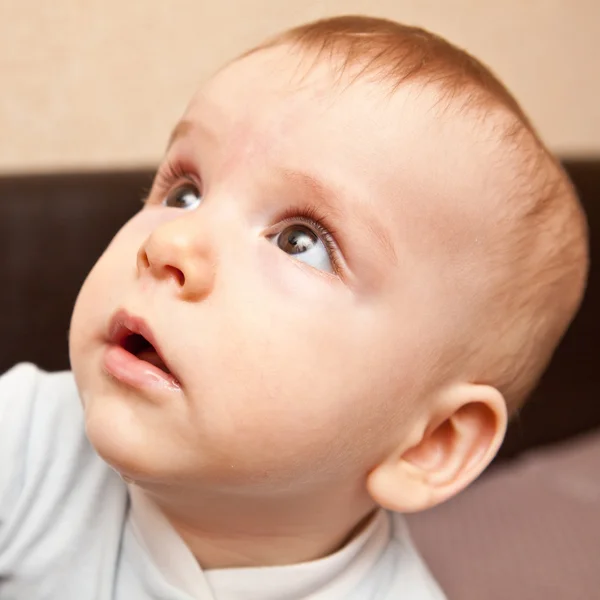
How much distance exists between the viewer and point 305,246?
57cm

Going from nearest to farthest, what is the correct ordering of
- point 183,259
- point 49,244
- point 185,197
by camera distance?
1. point 183,259
2. point 185,197
3. point 49,244

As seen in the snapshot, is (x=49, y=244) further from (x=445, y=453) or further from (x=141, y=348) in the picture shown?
(x=445, y=453)

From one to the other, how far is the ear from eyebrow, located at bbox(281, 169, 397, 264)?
14cm

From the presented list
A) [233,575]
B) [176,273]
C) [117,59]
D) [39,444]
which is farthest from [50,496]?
[117,59]

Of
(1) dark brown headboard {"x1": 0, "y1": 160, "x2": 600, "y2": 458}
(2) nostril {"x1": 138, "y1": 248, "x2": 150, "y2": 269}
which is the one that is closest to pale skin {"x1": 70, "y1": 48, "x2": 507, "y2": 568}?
(2) nostril {"x1": 138, "y1": 248, "x2": 150, "y2": 269}

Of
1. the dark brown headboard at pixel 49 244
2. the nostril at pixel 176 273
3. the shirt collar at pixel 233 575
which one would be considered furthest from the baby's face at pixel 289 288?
the dark brown headboard at pixel 49 244

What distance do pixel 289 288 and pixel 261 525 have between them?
0.20 metres

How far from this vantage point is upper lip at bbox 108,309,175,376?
521 mm

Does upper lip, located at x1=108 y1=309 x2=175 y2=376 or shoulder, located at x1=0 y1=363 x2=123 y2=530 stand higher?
upper lip, located at x1=108 y1=309 x2=175 y2=376

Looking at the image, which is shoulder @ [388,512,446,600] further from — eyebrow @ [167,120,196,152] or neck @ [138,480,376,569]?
eyebrow @ [167,120,196,152]

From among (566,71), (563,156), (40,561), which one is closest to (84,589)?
(40,561)

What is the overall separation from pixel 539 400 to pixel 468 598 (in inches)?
13.0

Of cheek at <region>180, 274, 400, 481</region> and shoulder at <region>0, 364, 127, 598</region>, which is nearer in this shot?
cheek at <region>180, 274, 400, 481</region>

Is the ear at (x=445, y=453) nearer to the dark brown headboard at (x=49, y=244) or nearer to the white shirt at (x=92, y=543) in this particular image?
the white shirt at (x=92, y=543)
